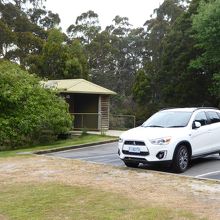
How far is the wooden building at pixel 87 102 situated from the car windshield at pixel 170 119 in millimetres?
13004

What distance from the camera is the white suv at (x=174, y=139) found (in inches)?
455

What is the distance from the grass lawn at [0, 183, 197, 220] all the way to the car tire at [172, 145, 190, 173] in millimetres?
3163

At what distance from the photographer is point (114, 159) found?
1485 cm

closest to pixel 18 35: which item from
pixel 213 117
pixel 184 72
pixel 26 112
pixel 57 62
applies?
pixel 57 62

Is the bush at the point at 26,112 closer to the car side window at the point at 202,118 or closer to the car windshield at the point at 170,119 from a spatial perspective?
the car windshield at the point at 170,119

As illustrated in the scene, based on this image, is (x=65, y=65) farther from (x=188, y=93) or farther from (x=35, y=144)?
(x=35, y=144)

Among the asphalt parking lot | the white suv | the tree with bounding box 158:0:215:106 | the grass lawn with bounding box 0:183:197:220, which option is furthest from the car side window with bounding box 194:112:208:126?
the tree with bounding box 158:0:215:106

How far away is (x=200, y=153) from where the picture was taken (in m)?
12.8

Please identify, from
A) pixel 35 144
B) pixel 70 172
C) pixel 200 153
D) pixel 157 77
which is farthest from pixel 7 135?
pixel 157 77

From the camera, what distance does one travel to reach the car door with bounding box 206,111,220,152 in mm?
13227

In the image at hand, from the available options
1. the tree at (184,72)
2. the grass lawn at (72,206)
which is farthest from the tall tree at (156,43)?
the grass lawn at (72,206)

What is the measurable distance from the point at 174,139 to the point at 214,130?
7.08 feet

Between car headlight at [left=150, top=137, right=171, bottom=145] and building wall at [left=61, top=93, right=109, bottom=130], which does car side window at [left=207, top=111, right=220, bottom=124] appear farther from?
building wall at [left=61, top=93, right=109, bottom=130]

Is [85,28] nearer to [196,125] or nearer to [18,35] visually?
[18,35]
